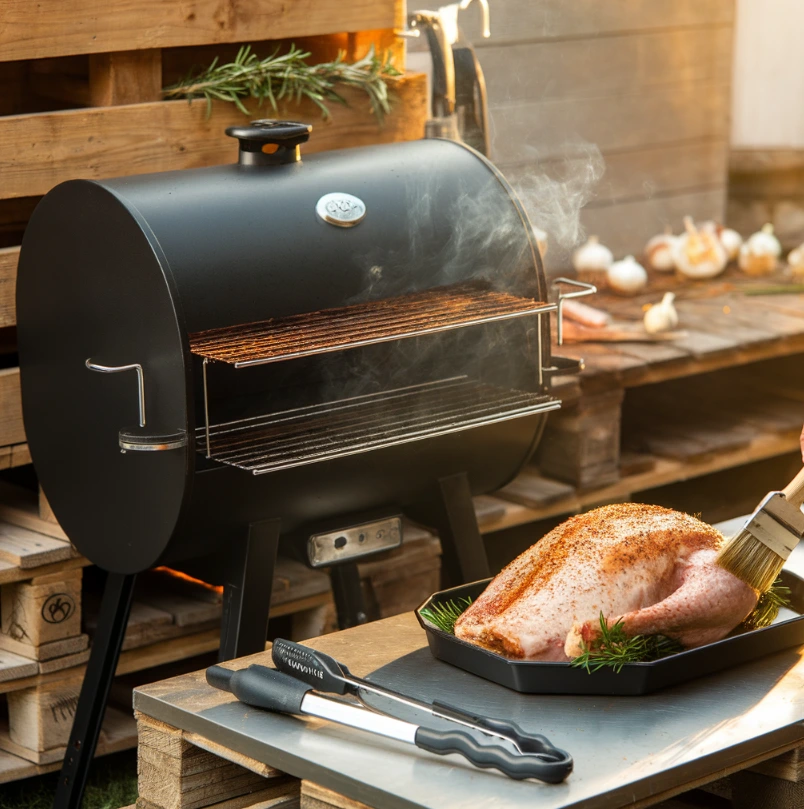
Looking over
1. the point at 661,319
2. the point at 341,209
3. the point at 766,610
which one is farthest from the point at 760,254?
the point at 766,610

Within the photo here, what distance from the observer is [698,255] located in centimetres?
545

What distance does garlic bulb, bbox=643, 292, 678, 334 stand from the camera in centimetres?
472

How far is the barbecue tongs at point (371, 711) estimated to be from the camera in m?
2.10

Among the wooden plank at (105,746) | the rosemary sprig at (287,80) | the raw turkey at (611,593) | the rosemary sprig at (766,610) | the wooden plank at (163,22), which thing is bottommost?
the wooden plank at (105,746)

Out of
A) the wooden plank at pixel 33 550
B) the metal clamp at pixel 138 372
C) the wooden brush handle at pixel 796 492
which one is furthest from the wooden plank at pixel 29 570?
the wooden brush handle at pixel 796 492

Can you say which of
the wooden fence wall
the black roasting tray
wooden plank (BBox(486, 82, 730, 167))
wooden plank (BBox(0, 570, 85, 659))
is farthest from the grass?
wooden plank (BBox(486, 82, 730, 167))

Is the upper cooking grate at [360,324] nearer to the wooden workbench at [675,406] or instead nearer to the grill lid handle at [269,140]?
the grill lid handle at [269,140]

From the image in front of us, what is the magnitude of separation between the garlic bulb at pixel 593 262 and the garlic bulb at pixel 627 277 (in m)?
0.07

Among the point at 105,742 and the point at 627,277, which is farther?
the point at 627,277

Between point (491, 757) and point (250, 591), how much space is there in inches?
47.0

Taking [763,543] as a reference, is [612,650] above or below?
below

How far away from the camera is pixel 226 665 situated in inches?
104

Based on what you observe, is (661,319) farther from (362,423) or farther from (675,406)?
(362,423)

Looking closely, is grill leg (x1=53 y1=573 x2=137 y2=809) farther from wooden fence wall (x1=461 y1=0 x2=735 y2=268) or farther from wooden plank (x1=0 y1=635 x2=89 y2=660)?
wooden fence wall (x1=461 y1=0 x2=735 y2=268)
